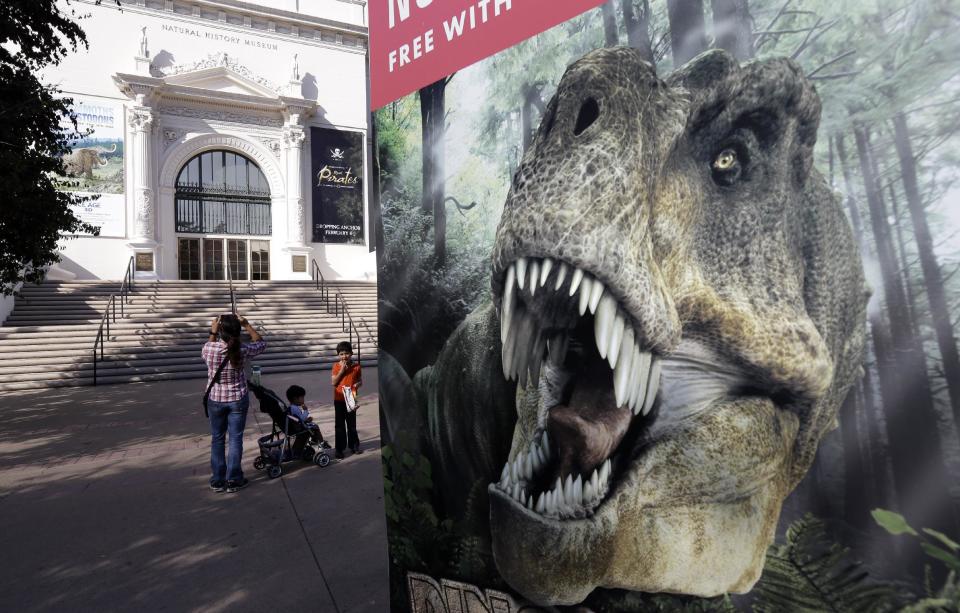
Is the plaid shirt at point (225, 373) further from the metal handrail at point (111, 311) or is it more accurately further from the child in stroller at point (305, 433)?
the metal handrail at point (111, 311)

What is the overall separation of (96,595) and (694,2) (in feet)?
15.7

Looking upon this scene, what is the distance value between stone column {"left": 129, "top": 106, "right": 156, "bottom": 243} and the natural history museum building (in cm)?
5

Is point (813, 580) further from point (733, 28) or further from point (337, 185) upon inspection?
point (337, 185)

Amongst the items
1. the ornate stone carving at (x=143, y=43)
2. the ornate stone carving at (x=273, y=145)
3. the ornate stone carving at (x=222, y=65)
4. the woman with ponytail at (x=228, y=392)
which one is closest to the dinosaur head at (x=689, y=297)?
the woman with ponytail at (x=228, y=392)

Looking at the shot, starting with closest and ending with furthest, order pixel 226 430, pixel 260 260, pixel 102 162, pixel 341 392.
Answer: pixel 226 430 < pixel 341 392 < pixel 102 162 < pixel 260 260

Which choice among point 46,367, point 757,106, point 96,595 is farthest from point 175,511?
point 46,367

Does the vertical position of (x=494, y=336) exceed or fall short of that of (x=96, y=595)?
it exceeds it

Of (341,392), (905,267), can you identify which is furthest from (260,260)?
(905,267)

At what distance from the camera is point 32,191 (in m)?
8.16

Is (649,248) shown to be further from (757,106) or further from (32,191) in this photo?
(32,191)

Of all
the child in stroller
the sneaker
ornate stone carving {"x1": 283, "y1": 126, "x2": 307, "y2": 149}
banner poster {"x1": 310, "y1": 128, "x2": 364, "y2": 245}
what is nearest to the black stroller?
the child in stroller

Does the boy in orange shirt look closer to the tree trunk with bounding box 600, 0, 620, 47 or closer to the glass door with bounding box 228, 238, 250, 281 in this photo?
the tree trunk with bounding box 600, 0, 620, 47

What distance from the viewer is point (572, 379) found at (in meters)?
1.93

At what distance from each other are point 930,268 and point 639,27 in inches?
41.6
